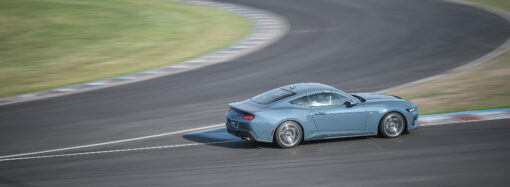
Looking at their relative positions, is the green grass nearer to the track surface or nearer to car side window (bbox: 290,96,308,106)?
the track surface

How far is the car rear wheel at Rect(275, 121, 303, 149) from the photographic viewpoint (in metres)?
12.6

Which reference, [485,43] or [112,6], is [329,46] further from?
[112,6]

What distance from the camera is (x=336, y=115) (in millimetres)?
12891

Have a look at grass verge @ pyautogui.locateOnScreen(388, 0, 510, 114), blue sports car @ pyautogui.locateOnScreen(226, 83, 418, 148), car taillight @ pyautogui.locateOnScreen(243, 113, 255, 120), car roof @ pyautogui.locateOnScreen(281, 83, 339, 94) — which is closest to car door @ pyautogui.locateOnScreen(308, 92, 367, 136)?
blue sports car @ pyautogui.locateOnScreen(226, 83, 418, 148)

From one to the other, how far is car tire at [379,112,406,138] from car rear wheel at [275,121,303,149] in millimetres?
1758

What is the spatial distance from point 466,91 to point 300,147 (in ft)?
21.8

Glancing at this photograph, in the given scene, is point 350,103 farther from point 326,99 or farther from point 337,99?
point 326,99

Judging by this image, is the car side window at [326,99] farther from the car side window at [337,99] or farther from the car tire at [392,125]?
the car tire at [392,125]

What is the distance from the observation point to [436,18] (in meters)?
27.6

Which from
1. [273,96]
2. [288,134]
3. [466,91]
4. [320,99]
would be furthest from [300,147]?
[466,91]

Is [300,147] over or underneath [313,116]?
underneath

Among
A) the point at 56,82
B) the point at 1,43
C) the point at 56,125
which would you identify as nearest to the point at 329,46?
the point at 56,82

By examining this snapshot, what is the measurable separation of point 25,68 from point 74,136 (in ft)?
30.1

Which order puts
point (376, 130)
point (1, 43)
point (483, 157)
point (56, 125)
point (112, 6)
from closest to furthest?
1. point (483, 157)
2. point (376, 130)
3. point (56, 125)
4. point (1, 43)
5. point (112, 6)
